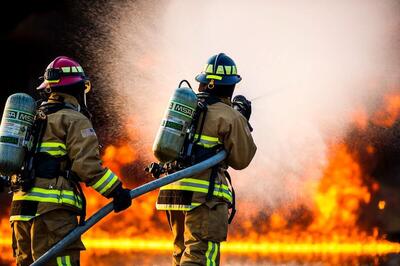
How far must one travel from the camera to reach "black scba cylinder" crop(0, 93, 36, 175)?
6.59 meters

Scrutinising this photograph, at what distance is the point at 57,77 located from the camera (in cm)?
688

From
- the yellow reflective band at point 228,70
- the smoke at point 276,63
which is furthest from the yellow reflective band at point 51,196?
the smoke at point 276,63

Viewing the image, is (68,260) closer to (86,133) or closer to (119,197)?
(119,197)

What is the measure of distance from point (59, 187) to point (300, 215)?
34.4 ft

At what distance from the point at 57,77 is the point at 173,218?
5.34 feet

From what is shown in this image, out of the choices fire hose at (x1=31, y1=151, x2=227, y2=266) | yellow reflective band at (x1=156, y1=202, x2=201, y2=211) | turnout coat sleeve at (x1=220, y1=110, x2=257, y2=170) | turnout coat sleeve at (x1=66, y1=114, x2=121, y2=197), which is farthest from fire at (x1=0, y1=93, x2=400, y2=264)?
turnout coat sleeve at (x1=66, y1=114, x2=121, y2=197)

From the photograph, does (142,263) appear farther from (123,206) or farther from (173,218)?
(123,206)

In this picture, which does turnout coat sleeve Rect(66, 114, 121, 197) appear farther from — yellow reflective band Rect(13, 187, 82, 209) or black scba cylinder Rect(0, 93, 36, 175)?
black scba cylinder Rect(0, 93, 36, 175)

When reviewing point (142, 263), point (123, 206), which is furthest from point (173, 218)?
point (142, 263)

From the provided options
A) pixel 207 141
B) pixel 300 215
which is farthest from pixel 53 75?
pixel 300 215

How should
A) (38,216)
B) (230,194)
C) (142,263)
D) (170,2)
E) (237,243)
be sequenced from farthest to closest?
(170,2) < (237,243) < (142,263) < (230,194) < (38,216)

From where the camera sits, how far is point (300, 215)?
1656 centimetres

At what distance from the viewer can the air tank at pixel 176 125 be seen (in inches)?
282

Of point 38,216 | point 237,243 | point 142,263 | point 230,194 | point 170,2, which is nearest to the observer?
point 38,216
